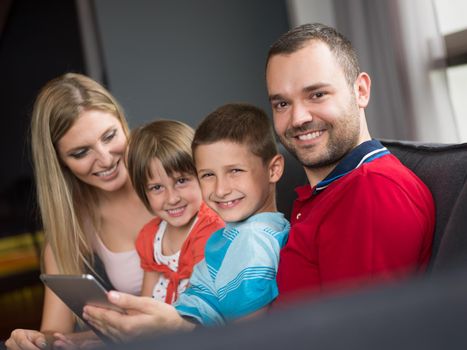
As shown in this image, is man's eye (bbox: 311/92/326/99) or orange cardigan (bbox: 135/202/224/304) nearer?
man's eye (bbox: 311/92/326/99)

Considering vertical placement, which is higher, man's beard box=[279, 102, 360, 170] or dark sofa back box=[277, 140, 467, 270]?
man's beard box=[279, 102, 360, 170]

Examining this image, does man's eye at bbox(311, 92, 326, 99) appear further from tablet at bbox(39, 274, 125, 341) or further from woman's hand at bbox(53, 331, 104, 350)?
woman's hand at bbox(53, 331, 104, 350)

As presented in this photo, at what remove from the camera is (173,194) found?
2111 mm

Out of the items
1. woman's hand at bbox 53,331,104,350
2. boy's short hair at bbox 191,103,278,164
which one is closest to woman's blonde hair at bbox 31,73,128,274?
woman's hand at bbox 53,331,104,350

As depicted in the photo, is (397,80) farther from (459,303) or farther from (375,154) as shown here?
(459,303)

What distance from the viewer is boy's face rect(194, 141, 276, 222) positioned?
1764mm

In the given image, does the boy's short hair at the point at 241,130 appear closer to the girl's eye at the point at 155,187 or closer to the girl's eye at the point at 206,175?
the girl's eye at the point at 206,175

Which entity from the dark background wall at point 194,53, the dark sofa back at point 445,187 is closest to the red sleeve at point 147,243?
the dark sofa back at point 445,187

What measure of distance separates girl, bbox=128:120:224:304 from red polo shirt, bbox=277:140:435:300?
25.3 inches

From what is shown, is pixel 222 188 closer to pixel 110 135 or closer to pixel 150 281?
pixel 150 281

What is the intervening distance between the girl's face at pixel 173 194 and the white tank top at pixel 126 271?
379 mm

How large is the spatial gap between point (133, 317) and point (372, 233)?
0.57 metres

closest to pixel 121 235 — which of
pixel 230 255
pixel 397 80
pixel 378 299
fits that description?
pixel 230 255

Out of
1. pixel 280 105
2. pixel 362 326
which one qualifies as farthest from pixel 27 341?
pixel 362 326
